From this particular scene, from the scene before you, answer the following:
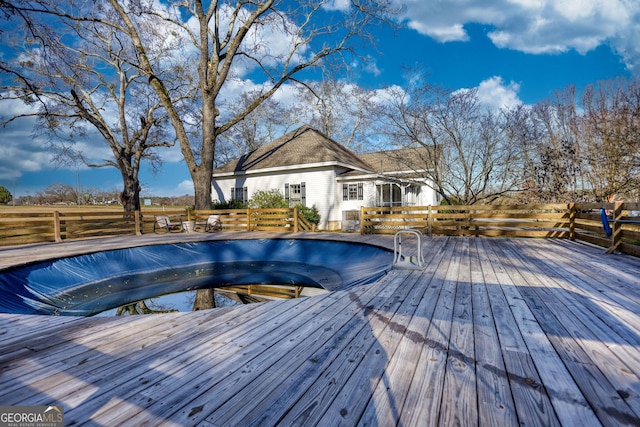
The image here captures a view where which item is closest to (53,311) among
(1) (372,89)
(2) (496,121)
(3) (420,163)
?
(3) (420,163)

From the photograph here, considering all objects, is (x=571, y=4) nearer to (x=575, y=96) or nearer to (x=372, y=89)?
(x=575, y=96)

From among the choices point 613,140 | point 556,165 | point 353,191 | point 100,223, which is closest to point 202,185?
point 100,223

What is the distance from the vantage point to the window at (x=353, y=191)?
51.2ft

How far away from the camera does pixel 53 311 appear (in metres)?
5.44

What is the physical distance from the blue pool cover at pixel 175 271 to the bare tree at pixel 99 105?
10232 millimetres

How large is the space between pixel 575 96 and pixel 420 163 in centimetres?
859

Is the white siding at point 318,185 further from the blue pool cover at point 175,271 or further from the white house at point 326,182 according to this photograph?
the blue pool cover at point 175,271

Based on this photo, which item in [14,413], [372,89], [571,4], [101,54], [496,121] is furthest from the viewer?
[372,89]

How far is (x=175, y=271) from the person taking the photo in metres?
8.49

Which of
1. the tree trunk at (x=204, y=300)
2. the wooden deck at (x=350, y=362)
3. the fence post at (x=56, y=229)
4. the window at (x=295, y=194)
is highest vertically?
the window at (x=295, y=194)

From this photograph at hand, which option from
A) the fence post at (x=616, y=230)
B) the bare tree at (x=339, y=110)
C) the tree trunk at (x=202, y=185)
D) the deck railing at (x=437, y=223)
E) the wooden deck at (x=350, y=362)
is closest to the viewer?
the wooden deck at (x=350, y=362)

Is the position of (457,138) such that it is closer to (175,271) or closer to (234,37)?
(175,271)

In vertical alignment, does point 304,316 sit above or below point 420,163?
below

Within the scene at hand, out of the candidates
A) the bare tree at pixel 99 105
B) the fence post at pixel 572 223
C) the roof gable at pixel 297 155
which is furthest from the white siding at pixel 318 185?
the fence post at pixel 572 223
